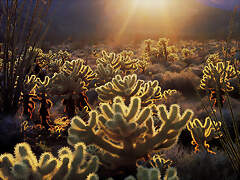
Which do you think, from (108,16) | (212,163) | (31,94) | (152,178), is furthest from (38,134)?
(108,16)

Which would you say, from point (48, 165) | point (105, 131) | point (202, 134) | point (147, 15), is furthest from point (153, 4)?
point (48, 165)

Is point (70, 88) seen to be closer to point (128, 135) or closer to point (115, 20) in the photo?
point (128, 135)

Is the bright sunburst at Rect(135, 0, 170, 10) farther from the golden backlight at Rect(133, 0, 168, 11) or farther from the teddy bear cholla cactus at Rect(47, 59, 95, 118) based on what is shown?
the teddy bear cholla cactus at Rect(47, 59, 95, 118)

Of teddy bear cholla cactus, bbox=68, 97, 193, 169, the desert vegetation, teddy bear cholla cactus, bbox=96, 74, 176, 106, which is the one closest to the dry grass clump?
the desert vegetation

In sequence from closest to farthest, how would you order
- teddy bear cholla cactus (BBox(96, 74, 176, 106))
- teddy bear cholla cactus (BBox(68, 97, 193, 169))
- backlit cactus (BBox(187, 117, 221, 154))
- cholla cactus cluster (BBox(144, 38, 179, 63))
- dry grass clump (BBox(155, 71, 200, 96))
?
teddy bear cholla cactus (BBox(68, 97, 193, 169)), teddy bear cholla cactus (BBox(96, 74, 176, 106)), backlit cactus (BBox(187, 117, 221, 154)), dry grass clump (BBox(155, 71, 200, 96)), cholla cactus cluster (BBox(144, 38, 179, 63))

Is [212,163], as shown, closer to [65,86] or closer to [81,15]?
[65,86]
